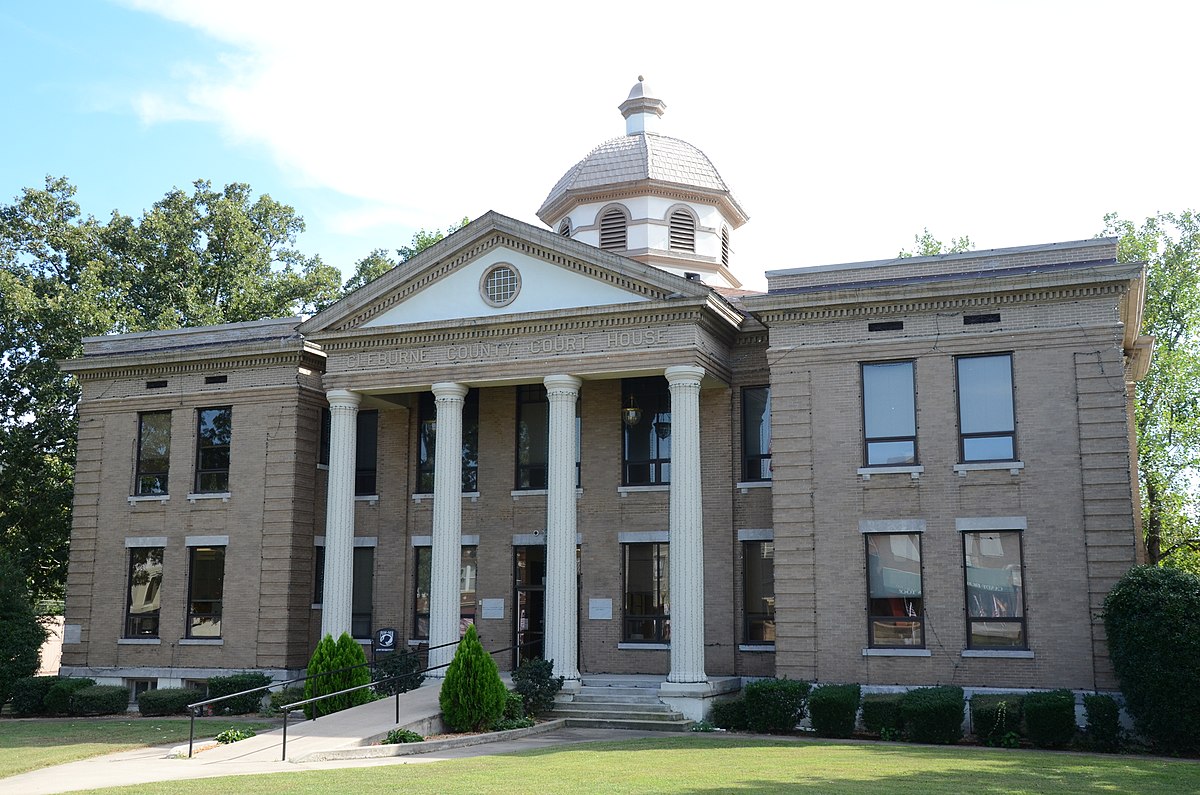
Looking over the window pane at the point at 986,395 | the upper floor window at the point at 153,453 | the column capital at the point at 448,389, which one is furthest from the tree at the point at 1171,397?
the upper floor window at the point at 153,453

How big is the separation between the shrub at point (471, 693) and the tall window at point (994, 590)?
9150mm

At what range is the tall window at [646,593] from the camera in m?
25.7

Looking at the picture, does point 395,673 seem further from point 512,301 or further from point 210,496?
point 512,301

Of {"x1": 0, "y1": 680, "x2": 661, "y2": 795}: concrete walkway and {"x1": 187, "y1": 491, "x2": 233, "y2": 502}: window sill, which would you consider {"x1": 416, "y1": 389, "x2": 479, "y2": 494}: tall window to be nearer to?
{"x1": 187, "y1": 491, "x2": 233, "y2": 502}: window sill

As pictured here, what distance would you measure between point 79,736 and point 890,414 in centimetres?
1725

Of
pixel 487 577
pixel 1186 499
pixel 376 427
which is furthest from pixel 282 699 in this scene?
pixel 1186 499

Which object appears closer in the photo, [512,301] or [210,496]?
[512,301]

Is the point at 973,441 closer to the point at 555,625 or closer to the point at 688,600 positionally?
the point at 688,600

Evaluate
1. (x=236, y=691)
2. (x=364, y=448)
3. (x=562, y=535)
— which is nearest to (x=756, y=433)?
(x=562, y=535)

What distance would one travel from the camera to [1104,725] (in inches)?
747

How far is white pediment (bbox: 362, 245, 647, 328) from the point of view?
24.5 meters

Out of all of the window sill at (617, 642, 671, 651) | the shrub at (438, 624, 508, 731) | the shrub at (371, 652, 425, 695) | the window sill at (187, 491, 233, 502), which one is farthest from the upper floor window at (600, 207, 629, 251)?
the shrub at (438, 624, 508, 731)

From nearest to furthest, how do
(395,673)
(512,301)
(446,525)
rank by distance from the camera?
(395,673), (446,525), (512,301)

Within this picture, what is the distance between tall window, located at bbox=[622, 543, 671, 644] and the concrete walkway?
4429mm
